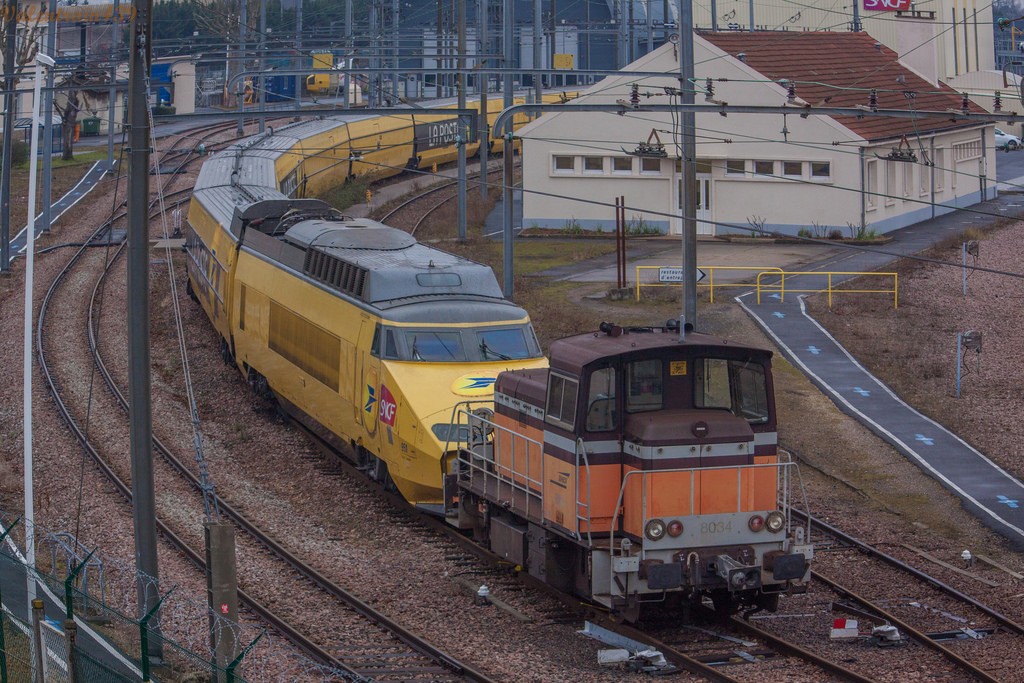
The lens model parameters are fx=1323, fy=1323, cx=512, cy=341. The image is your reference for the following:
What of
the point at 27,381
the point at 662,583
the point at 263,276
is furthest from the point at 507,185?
the point at 662,583

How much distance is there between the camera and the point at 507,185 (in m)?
25.5

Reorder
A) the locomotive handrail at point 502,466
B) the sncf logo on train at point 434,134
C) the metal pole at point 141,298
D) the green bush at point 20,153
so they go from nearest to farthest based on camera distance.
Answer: the metal pole at point 141,298
the locomotive handrail at point 502,466
the sncf logo on train at point 434,134
the green bush at point 20,153

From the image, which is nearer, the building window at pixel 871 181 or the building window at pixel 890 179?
the building window at pixel 871 181

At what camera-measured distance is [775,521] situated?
13.1m

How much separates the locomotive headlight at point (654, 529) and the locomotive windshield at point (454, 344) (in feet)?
18.9

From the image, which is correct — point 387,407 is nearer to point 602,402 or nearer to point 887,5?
point 602,402

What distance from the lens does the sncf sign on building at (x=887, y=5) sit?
5109cm

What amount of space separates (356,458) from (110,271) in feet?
64.2

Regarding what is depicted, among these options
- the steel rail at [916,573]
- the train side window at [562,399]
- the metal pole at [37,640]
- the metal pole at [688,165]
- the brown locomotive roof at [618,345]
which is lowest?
the steel rail at [916,573]

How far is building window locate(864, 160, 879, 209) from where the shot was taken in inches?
1556

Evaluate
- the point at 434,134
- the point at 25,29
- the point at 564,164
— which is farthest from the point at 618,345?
the point at 434,134

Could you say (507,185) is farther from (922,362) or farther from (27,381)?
(27,381)

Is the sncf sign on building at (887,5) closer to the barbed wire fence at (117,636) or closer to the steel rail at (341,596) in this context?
the steel rail at (341,596)

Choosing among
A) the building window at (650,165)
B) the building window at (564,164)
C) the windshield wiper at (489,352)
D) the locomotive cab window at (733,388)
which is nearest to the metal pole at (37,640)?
the locomotive cab window at (733,388)
